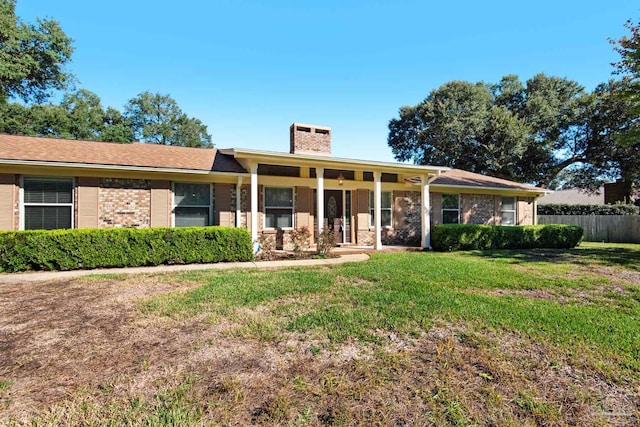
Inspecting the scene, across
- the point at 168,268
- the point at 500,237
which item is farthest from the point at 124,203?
the point at 500,237

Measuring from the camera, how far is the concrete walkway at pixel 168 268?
673cm

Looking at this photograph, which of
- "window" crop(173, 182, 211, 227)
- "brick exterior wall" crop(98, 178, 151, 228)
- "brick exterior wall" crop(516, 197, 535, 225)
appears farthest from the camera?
"brick exterior wall" crop(516, 197, 535, 225)

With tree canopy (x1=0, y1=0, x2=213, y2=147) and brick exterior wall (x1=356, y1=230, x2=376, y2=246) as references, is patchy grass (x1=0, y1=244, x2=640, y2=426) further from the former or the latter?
tree canopy (x1=0, y1=0, x2=213, y2=147)

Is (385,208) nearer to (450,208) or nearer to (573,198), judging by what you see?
(450,208)

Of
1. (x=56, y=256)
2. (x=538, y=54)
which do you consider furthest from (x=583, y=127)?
(x=56, y=256)

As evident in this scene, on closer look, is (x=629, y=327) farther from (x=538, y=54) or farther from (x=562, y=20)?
(x=538, y=54)

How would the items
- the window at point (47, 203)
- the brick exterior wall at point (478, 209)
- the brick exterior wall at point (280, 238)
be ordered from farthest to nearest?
the brick exterior wall at point (478, 209) < the brick exterior wall at point (280, 238) < the window at point (47, 203)

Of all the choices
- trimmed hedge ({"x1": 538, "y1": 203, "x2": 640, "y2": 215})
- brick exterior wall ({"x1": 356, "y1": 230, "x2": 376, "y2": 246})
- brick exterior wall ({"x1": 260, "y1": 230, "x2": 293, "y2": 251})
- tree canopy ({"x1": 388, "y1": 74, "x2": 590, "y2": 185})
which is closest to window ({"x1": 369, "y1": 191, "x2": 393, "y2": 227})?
brick exterior wall ({"x1": 356, "y1": 230, "x2": 376, "y2": 246})

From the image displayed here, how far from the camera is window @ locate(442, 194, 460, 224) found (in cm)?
1398

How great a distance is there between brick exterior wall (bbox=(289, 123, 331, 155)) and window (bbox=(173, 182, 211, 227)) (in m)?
3.80

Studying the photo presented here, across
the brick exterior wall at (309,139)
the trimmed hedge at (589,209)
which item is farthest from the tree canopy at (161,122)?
the trimmed hedge at (589,209)

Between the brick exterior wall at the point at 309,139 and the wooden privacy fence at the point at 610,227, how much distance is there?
15989mm

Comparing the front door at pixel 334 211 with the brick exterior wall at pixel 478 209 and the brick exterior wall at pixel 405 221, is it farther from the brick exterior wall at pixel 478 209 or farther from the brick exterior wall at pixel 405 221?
the brick exterior wall at pixel 478 209

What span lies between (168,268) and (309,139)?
23.2 ft
